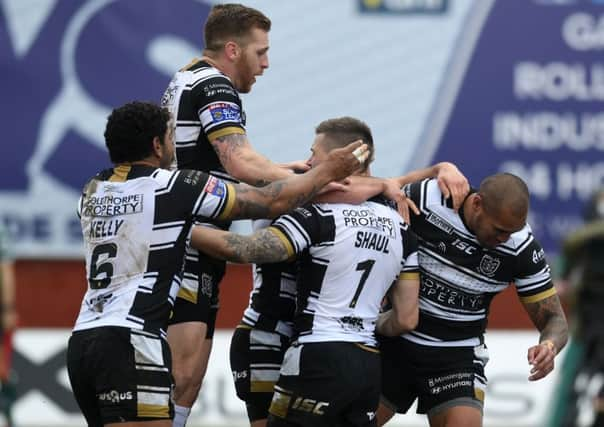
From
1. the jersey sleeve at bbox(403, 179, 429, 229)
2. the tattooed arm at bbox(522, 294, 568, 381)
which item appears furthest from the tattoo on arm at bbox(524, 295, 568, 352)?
the jersey sleeve at bbox(403, 179, 429, 229)

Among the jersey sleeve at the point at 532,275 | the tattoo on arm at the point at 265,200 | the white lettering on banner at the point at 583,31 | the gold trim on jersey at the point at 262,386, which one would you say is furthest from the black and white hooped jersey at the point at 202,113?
the white lettering on banner at the point at 583,31

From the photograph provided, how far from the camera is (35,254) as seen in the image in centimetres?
1221

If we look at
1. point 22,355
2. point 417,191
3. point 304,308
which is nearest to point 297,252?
point 304,308

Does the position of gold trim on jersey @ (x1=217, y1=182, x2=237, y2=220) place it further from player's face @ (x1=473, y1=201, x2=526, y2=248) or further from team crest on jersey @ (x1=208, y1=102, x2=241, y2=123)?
player's face @ (x1=473, y1=201, x2=526, y2=248)

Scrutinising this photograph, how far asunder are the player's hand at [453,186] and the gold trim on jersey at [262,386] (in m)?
1.30

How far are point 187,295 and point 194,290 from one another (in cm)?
4

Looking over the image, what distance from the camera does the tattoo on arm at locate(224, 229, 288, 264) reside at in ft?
21.7

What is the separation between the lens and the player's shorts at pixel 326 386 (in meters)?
6.64

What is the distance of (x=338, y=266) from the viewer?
6.72 meters

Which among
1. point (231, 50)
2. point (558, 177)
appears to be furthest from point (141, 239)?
point (558, 177)

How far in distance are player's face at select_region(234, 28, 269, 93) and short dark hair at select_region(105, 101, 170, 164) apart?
2.77 ft

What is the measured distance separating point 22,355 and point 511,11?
5.04 m

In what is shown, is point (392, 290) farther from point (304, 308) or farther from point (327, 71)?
point (327, 71)

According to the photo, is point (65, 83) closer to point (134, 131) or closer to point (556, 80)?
point (556, 80)
